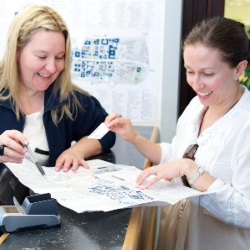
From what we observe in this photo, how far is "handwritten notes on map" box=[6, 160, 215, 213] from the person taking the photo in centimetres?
125

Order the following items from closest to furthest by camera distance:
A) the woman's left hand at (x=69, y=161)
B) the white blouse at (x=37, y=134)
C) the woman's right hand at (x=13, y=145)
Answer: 1. the woman's right hand at (x=13, y=145)
2. the woman's left hand at (x=69, y=161)
3. the white blouse at (x=37, y=134)

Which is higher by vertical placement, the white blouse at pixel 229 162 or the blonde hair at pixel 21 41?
the blonde hair at pixel 21 41

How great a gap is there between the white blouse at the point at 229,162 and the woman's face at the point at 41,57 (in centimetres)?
62

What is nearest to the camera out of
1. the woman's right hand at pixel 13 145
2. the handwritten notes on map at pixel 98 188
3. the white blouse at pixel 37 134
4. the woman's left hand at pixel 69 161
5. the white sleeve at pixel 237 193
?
the handwritten notes on map at pixel 98 188

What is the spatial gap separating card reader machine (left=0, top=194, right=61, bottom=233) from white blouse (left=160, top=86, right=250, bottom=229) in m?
0.49

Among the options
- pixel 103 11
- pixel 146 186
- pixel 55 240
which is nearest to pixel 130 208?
pixel 146 186

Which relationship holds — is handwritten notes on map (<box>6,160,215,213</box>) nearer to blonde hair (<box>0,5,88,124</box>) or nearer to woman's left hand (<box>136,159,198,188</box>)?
woman's left hand (<box>136,159,198,188</box>)

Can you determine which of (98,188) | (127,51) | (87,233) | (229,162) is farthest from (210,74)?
(127,51)

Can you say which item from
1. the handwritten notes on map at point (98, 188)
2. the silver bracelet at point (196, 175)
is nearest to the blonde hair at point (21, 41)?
the handwritten notes on map at point (98, 188)

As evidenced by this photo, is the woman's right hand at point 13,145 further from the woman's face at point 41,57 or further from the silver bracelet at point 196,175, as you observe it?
the silver bracelet at point 196,175

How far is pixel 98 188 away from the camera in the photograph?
1384 millimetres

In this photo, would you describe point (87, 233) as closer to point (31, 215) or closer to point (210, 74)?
point (31, 215)

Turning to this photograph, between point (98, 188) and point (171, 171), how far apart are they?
235mm

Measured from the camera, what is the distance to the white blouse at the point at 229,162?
1355mm
